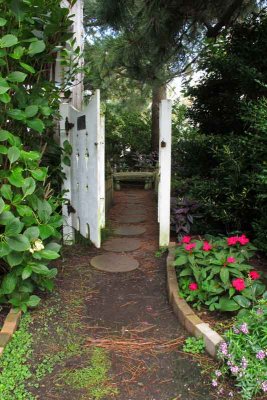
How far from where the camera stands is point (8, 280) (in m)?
2.41

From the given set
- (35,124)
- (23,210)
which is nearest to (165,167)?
(35,124)

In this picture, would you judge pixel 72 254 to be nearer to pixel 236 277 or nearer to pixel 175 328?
pixel 175 328

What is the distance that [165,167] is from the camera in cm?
375

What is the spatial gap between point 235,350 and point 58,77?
3.39m

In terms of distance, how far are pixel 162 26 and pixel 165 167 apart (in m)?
2.36

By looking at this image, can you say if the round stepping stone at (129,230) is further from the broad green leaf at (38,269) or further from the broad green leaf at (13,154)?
the broad green leaf at (13,154)

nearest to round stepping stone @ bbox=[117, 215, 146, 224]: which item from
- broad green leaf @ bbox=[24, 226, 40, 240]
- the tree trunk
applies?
broad green leaf @ bbox=[24, 226, 40, 240]

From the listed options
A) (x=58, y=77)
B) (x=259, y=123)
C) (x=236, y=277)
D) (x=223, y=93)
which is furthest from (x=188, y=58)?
(x=236, y=277)

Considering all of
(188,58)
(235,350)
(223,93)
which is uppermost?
(188,58)

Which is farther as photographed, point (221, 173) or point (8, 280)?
point (221, 173)

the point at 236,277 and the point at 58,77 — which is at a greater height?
the point at 58,77

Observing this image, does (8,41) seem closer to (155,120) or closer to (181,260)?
(181,260)

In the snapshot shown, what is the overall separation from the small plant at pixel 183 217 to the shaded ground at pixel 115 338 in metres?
0.54

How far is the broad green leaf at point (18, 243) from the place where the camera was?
2.20 metres
